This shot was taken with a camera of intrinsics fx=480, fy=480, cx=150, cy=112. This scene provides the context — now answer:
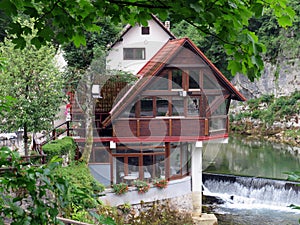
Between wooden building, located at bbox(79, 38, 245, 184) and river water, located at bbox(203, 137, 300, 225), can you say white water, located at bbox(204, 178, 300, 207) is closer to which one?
river water, located at bbox(203, 137, 300, 225)

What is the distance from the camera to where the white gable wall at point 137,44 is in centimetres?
2110

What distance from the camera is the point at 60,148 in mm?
13859

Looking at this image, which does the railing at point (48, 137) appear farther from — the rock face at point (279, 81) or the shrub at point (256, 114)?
the shrub at point (256, 114)

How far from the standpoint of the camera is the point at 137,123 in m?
15.5

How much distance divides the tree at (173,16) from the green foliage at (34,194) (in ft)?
2.31

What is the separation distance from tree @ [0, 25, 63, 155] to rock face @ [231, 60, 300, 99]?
1006 inches

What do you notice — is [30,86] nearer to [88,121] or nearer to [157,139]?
[88,121]

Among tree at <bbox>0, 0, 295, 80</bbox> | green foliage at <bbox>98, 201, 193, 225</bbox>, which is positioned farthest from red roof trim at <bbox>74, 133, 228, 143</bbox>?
tree at <bbox>0, 0, 295, 80</bbox>

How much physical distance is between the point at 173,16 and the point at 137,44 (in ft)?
65.4

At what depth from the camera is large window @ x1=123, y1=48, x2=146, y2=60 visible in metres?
21.5

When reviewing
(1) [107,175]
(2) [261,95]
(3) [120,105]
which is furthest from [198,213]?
(2) [261,95]

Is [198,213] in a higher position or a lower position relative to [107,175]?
lower

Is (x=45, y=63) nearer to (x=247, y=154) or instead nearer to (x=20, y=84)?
(x=20, y=84)

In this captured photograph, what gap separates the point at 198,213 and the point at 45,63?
7248 millimetres
